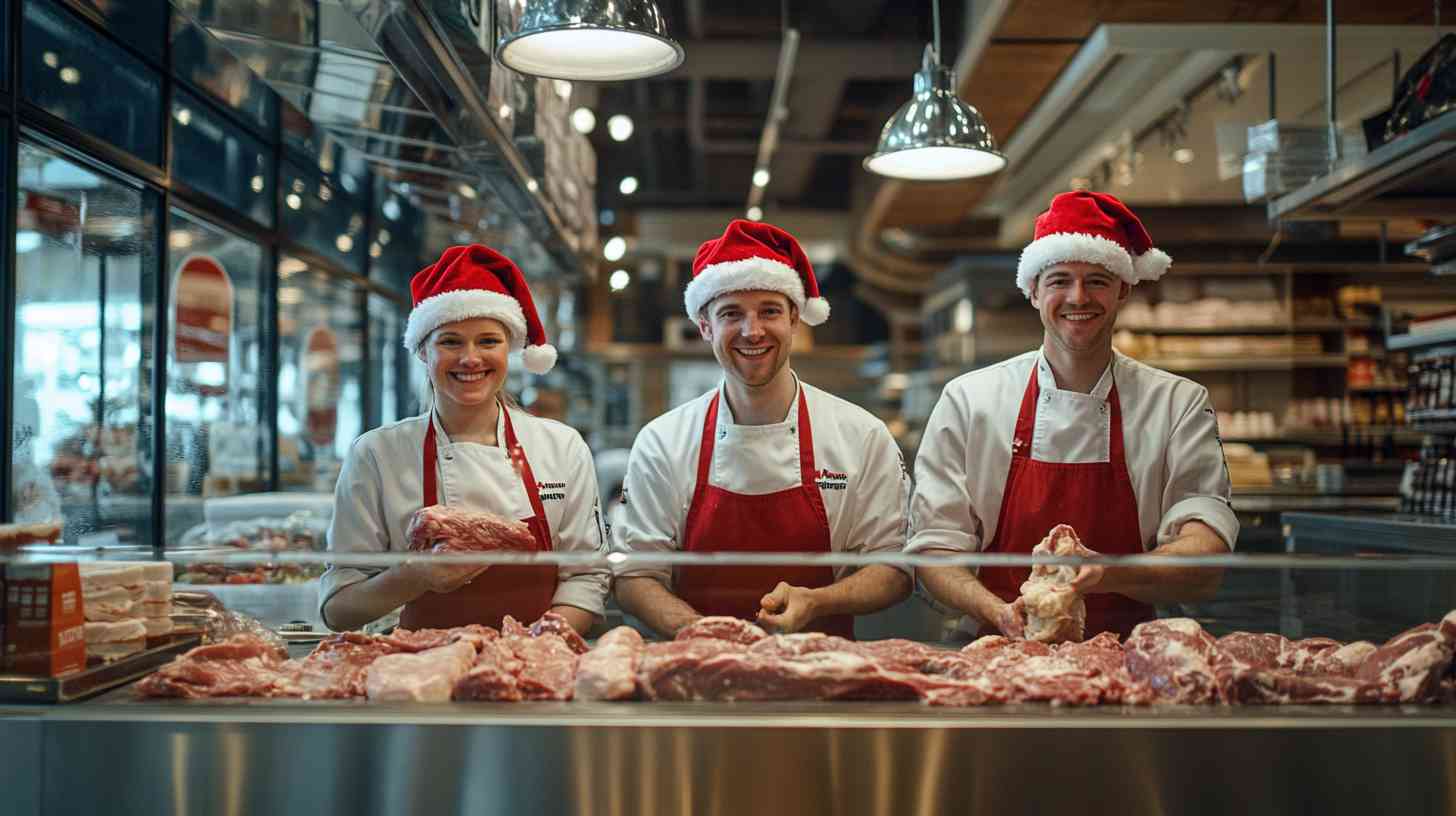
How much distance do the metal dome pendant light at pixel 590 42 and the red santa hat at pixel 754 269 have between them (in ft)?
1.51

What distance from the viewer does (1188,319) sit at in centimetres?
986

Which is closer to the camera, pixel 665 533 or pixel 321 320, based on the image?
pixel 665 533

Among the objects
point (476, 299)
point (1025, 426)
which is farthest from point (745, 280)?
point (1025, 426)

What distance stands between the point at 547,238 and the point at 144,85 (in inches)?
70.3

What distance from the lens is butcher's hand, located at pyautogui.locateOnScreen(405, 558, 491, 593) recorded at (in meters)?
1.80

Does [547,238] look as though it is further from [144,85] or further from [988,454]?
[988,454]

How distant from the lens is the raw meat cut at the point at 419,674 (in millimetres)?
1740

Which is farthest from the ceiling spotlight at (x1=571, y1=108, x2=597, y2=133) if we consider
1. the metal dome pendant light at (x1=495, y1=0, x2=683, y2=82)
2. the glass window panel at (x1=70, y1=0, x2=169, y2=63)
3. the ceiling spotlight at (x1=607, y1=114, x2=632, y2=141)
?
the metal dome pendant light at (x1=495, y1=0, x2=683, y2=82)

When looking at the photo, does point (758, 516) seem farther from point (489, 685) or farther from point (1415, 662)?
point (1415, 662)

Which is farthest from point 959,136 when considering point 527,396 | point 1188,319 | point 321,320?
point 527,396

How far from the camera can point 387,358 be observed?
29.7ft

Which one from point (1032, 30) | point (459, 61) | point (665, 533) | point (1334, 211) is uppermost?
point (1032, 30)

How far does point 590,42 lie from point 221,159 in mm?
3236

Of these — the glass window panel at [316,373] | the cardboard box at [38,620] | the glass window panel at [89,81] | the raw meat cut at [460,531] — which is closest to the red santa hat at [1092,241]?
the raw meat cut at [460,531]
